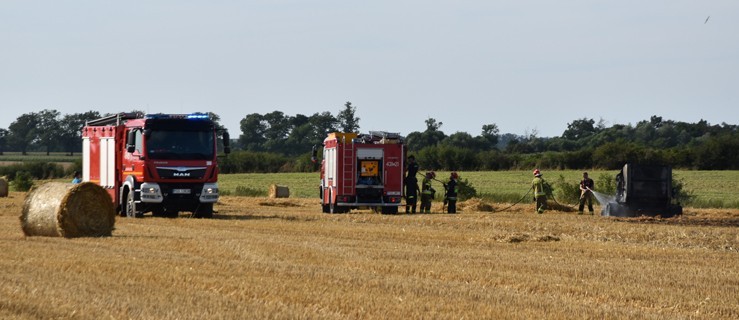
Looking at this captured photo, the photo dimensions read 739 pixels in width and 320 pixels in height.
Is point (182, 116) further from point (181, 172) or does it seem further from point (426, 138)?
point (426, 138)

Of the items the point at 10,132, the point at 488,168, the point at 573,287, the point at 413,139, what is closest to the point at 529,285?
the point at 573,287

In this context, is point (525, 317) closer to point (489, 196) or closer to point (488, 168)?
point (489, 196)

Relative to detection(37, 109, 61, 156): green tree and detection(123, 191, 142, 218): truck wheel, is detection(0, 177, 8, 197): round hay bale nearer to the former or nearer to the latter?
detection(123, 191, 142, 218): truck wheel

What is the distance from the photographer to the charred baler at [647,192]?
3362 cm

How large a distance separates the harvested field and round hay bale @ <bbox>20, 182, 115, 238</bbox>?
501mm

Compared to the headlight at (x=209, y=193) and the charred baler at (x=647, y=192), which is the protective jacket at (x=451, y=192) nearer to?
the charred baler at (x=647, y=192)

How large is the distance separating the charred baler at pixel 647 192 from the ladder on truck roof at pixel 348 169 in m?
7.33

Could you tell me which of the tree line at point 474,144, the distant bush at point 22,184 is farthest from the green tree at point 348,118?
the distant bush at point 22,184

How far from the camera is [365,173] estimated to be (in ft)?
116

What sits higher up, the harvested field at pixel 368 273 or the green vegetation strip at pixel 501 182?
the green vegetation strip at pixel 501 182

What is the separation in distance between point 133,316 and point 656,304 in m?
5.43

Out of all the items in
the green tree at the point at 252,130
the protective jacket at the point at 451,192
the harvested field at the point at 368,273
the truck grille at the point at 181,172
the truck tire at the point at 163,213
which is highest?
the green tree at the point at 252,130

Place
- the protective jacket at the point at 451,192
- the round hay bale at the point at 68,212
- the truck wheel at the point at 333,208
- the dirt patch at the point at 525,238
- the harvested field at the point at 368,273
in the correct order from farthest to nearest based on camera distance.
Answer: the protective jacket at the point at 451,192 → the truck wheel at the point at 333,208 → the dirt patch at the point at 525,238 → the round hay bale at the point at 68,212 → the harvested field at the point at 368,273

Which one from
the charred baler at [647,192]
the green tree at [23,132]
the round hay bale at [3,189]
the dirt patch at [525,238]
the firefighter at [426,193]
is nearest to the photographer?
the dirt patch at [525,238]
